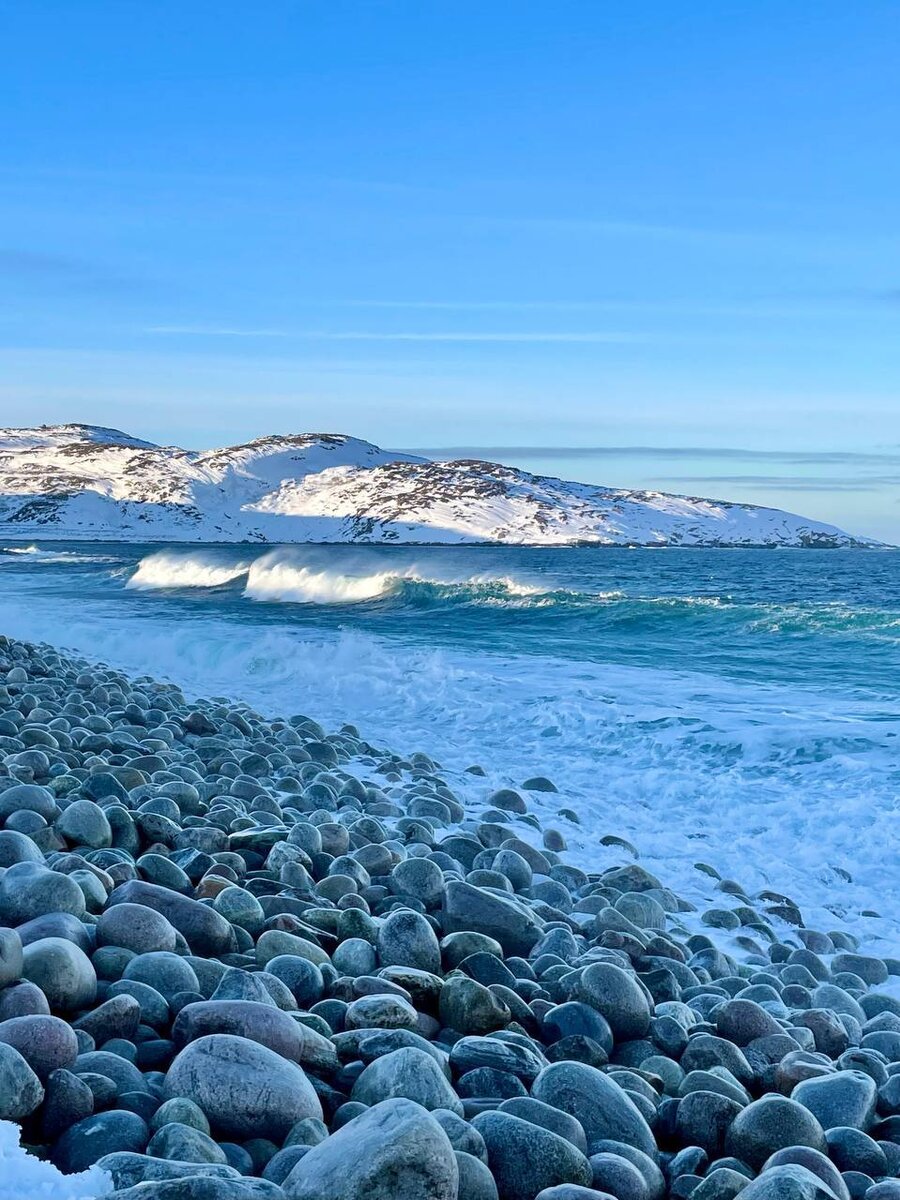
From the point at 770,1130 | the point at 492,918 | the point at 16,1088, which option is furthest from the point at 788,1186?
the point at 492,918

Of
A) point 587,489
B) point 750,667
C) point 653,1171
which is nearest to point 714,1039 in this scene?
point 653,1171

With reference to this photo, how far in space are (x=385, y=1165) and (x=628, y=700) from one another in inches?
397

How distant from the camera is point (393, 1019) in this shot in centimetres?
299

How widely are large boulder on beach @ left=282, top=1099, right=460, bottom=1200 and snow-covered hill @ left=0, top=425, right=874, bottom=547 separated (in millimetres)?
122409

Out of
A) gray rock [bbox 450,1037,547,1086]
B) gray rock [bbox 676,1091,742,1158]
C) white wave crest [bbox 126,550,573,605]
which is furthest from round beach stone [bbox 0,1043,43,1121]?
white wave crest [bbox 126,550,573,605]

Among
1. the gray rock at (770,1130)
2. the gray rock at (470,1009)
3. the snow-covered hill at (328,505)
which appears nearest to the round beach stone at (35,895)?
the gray rock at (470,1009)

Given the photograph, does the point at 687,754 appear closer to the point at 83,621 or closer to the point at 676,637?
the point at 676,637

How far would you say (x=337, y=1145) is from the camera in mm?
1930

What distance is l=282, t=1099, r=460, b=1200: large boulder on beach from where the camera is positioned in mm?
1834

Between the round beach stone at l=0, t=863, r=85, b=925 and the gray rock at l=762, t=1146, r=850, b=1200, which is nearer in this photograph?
the gray rock at l=762, t=1146, r=850, b=1200

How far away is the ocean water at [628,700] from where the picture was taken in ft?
22.5

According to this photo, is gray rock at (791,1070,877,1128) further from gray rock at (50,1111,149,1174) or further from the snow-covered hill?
the snow-covered hill

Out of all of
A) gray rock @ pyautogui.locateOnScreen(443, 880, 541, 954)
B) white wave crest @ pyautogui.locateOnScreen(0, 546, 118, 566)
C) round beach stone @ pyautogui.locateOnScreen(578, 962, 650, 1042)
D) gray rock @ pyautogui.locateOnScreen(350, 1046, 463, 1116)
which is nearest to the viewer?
gray rock @ pyautogui.locateOnScreen(350, 1046, 463, 1116)

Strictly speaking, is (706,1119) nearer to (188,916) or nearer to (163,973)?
(163,973)
